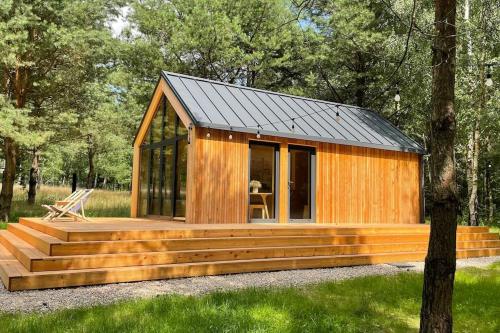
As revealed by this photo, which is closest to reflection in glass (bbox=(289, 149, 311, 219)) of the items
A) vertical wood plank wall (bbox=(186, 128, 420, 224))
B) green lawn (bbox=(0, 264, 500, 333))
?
vertical wood plank wall (bbox=(186, 128, 420, 224))

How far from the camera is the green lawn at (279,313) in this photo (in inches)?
132

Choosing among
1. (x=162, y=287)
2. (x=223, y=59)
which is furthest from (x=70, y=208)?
(x=223, y=59)

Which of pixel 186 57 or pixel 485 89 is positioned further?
pixel 186 57

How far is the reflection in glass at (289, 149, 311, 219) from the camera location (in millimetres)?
10016

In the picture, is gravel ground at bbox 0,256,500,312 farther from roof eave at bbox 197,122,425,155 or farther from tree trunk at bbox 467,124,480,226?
tree trunk at bbox 467,124,480,226

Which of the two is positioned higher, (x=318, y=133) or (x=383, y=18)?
(x=383, y=18)

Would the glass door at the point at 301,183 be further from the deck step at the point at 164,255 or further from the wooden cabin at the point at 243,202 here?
the deck step at the point at 164,255

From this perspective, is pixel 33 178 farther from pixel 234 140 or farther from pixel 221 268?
pixel 221 268

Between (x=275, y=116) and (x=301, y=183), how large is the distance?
1.76m

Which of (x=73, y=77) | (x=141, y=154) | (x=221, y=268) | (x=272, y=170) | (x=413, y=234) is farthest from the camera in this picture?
(x=73, y=77)

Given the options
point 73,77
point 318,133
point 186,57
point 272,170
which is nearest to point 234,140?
point 272,170

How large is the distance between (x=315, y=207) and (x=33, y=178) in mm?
14926

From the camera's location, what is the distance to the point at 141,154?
11.6m

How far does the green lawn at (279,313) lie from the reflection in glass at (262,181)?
4.43 metres
